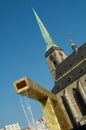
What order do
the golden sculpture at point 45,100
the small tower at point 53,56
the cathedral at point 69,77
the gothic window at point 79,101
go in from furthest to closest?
the small tower at point 53,56, the cathedral at point 69,77, the gothic window at point 79,101, the golden sculpture at point 45,100

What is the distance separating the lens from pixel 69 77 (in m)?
54.5

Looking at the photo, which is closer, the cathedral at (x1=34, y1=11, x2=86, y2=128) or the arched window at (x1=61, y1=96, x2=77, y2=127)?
the cathedral at (x1=34, y1=11, x2=86, y2=128)

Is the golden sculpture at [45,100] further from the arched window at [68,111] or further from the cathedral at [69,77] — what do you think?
the arched window at [68,111]

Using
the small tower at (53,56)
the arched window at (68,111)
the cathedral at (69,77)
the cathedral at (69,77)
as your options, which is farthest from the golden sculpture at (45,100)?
the small tower at (53,56)

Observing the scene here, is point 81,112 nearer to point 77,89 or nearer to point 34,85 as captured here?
point 77,89

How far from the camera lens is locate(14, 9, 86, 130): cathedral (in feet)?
158

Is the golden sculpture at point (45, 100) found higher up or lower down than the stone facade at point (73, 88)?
lower down

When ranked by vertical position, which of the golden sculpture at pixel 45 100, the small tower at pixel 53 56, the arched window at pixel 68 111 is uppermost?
the small tower at pixel 53 56

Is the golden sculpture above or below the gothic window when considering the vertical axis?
below

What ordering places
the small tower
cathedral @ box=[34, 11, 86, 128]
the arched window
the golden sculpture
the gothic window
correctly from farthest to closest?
the small tower → the arched window → cathedral @ box=[34, 11, 86, 128] → the gothic window → the golden sculpture

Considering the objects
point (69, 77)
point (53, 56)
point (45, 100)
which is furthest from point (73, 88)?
point (45, 100)

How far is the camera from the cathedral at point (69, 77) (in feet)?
158

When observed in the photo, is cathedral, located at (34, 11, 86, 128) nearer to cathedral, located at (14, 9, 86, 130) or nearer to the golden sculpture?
cathedral, located at (14, 9, 86, 130)

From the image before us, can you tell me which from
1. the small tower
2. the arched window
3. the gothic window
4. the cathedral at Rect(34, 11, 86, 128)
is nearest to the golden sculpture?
the cathedral at Rect(34, 11, 86, 128)
